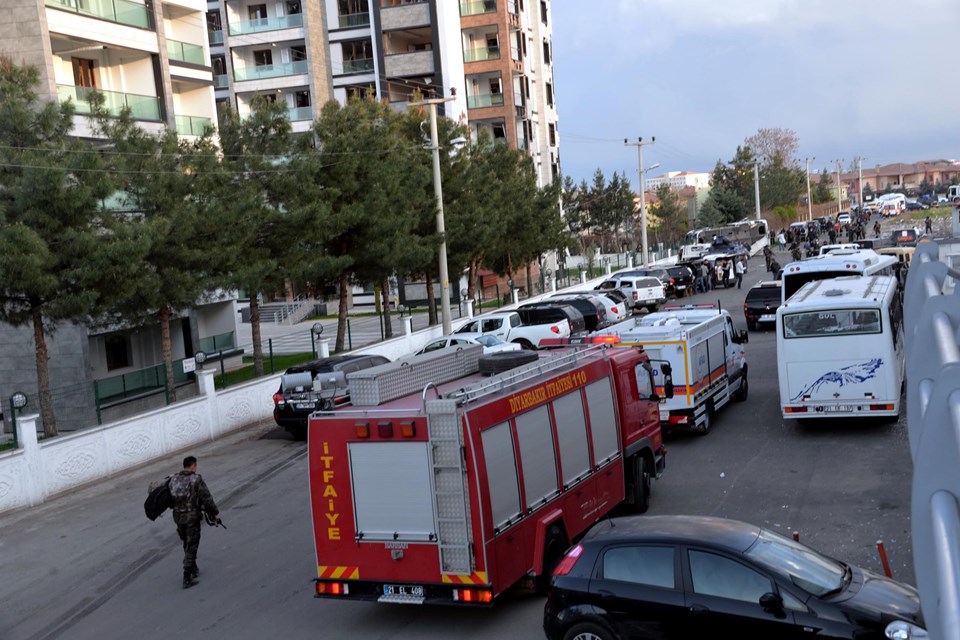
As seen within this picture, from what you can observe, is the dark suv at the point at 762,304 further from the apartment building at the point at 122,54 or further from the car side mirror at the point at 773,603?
the car side mirror at the point at 773,603

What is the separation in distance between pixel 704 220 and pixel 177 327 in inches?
3172

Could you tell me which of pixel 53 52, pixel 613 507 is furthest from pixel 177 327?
pixel 613 507

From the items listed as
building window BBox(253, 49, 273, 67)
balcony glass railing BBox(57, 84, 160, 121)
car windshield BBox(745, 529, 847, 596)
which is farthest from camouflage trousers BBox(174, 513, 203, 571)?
building window BBox(253, 49, 273, 67)

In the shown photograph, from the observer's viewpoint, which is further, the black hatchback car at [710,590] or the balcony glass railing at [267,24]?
the balcony glass railing at [267,24]

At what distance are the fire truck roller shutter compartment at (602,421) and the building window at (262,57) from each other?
48.3 m

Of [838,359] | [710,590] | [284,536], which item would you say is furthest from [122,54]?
[710,590]

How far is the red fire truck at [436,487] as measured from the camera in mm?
9383

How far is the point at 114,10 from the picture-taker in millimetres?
30859

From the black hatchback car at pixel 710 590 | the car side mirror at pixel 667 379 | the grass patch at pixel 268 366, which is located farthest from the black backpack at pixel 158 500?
the grass patch at pixel 268 366

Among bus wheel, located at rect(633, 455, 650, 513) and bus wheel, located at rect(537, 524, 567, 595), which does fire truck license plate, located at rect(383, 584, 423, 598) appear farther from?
bus wheel, located at rect(633, 455, 650, 513)

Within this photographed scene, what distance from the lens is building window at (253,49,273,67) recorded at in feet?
185

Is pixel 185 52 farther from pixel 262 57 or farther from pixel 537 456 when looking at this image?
pixel 537 456

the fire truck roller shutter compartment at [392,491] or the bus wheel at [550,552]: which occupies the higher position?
the fire truck roller shutter compartment at [392,491]

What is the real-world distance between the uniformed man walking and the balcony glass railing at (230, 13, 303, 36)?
46420 millimetres
